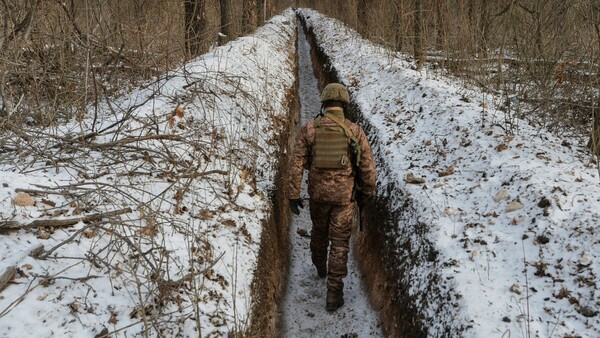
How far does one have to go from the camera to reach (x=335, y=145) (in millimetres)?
4250

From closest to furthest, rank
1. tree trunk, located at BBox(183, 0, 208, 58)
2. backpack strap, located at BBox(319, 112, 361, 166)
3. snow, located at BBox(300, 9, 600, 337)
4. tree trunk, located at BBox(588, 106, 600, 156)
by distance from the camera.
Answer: snow, located at BBox(300, 9, 600, 337)
tree trunk, located at BBox(588, 106, 600, 156)
backpack strap, located at BBox(319, 112, 361, 166)
tree trunk, located at BBox(183, 0, 208, 58)

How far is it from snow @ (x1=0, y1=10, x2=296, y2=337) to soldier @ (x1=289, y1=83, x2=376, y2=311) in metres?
0.67

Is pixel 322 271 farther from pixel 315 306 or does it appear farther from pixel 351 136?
pixel 351 136

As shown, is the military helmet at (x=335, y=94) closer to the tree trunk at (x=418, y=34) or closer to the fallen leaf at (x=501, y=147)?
the fallen leaf at (x=501, y=147)

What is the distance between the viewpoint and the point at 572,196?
11.1 ft

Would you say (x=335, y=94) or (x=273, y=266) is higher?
(x=335, y=94)

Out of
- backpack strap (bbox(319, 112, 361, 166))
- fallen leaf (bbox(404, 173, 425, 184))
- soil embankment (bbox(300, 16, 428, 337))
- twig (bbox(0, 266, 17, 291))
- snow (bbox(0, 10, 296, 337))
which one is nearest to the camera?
twig (bbox(0, 266, 17, 291))

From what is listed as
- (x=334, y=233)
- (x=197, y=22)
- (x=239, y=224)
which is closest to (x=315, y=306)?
(x=334, y=233)

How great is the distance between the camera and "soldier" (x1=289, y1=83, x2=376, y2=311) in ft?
14.0

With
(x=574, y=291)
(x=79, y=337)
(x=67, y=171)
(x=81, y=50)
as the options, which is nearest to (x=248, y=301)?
(x=79, y=337)

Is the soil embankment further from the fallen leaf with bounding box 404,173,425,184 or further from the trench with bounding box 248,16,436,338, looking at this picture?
the fallen leaf with bounding box 404,173,425,184

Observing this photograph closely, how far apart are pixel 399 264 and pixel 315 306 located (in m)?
1.11

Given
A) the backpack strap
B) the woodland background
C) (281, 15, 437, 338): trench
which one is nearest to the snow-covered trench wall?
(281, 15, 437, 338): trench

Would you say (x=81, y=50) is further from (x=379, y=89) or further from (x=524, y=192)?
(x=524, y=192)
